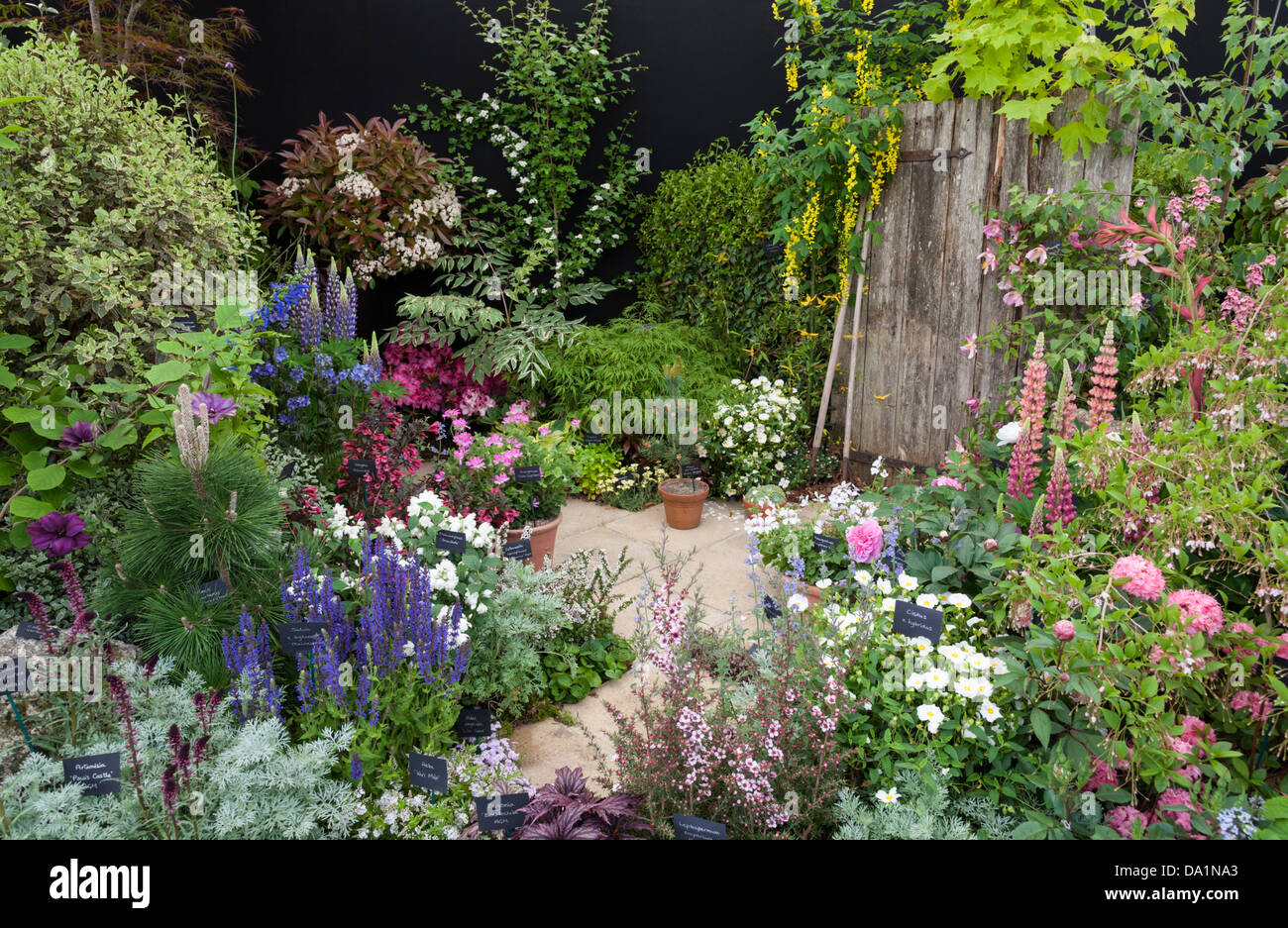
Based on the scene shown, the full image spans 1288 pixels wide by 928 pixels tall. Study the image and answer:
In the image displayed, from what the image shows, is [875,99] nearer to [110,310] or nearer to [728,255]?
[728,255]

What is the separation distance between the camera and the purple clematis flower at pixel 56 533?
2369 millimetres

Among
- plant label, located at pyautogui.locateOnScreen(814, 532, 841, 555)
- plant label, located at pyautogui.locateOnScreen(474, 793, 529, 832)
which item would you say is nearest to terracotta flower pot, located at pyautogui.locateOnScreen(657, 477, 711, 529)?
plant label, located at pyautogui.locateOnScreen(814, 532, 841, 555)

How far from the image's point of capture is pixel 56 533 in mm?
2395

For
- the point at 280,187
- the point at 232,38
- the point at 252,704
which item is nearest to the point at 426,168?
the point at 280,187

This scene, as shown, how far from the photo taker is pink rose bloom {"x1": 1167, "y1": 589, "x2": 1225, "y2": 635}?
5.61ft

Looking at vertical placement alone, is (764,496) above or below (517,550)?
above

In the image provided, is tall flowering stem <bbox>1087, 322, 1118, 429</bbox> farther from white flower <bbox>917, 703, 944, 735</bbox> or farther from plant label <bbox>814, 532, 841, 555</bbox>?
white flower <bbox>917, 703, 944, 735</bbox>

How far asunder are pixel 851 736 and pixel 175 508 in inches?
76.7

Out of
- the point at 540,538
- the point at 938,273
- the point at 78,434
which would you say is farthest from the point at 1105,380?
the point at 78,434

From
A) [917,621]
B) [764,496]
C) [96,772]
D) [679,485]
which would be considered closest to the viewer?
[96,772]

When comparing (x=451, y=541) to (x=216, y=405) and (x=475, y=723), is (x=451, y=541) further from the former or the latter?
(x=216, y=405)

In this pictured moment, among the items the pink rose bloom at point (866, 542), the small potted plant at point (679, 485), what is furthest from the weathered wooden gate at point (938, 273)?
the pink rose bloom at point (866, 542)

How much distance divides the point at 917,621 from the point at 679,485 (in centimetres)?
262

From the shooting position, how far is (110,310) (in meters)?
2.81
